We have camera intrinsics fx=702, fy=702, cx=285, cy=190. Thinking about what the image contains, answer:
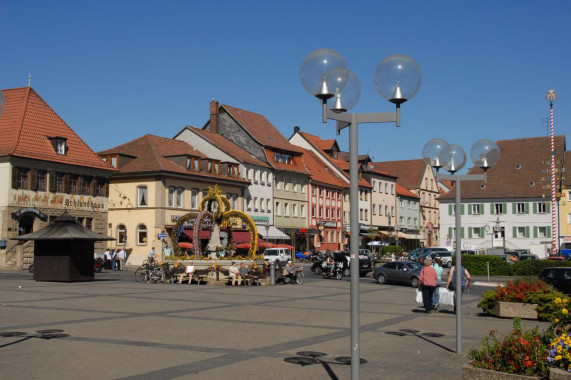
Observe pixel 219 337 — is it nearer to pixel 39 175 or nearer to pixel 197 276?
pixel 197 276

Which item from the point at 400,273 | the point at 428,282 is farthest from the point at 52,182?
the point at 428,282

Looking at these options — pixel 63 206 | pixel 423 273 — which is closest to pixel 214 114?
pixel 63 206

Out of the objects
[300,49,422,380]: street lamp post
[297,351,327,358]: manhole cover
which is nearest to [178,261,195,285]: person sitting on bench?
[297,351,327,358]: manhole cover

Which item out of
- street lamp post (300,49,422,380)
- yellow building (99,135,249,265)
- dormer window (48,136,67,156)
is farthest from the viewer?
yellow building (99,135,249,265)

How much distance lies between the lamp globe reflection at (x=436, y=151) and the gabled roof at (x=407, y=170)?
96275 mm

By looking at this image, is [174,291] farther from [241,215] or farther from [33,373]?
[33,373]

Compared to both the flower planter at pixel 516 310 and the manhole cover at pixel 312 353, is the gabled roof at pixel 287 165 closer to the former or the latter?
the flower planter at pixel 516 310

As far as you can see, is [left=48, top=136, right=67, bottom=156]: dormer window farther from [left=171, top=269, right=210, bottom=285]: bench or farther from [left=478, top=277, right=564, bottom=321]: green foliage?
[left=478, top=277, right=564, bottom=321]: green foliage

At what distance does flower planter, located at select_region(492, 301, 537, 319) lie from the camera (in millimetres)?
18641

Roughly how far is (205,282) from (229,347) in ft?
70.7

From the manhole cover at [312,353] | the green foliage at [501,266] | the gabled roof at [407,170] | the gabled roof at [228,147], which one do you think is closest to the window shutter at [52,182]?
the gabled roof at [228,147]

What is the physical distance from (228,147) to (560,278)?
150ft

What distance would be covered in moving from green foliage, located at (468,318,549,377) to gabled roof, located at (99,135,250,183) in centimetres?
4978

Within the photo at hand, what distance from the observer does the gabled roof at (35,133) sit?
4788 cm
